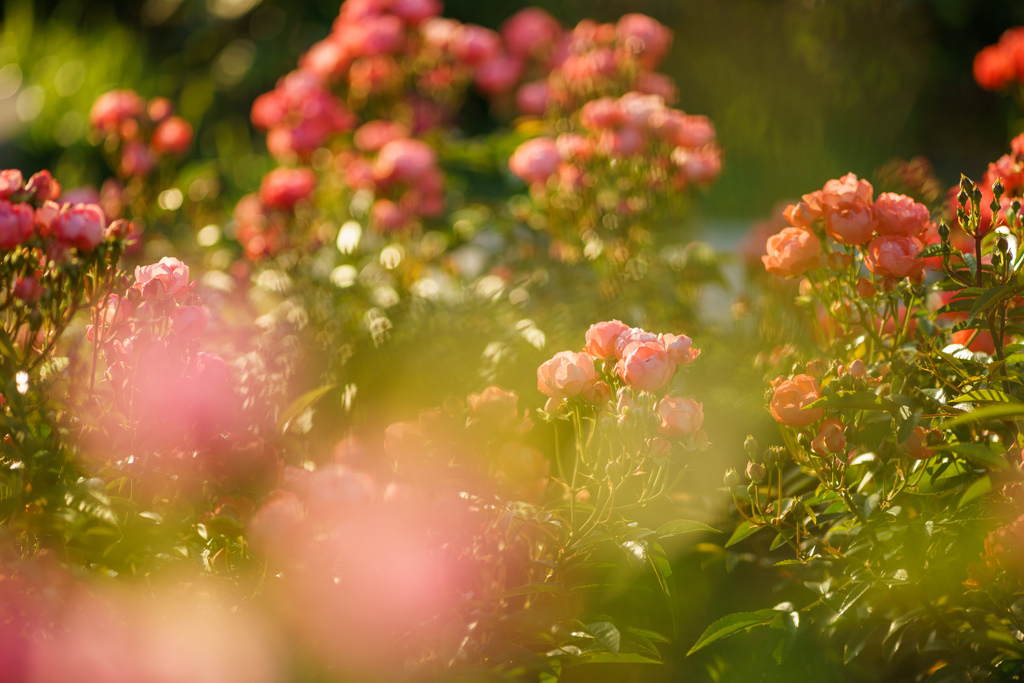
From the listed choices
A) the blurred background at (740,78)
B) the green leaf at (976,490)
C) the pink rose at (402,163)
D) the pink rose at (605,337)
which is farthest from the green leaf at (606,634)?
the blurred background at (740,78)

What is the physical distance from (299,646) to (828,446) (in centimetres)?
64

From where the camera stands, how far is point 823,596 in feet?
3.68

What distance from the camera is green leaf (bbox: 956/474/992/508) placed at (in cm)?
100

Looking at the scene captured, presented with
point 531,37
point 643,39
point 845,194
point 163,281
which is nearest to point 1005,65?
point 643,39

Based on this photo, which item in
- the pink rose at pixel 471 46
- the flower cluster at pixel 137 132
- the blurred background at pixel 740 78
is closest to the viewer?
the flower cluster at pixel 137 132

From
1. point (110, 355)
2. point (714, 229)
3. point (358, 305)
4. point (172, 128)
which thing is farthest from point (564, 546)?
point (714, 229)

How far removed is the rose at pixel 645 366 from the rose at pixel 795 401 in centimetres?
15

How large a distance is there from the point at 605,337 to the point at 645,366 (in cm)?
9

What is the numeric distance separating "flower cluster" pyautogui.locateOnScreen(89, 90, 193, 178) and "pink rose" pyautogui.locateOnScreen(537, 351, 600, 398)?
1797 millimetres

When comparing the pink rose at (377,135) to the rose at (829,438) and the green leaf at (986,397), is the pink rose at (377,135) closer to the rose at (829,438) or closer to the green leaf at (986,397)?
the rose at (829,438)

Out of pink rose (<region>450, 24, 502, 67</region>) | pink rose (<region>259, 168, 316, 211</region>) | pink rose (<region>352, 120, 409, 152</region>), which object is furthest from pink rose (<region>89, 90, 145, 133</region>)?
pink rose (<region>450, 24, 502, 67</region>)

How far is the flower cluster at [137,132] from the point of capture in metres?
2.44

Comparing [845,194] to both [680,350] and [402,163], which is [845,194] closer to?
[680,350]

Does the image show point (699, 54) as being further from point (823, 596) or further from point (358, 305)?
point (823, 596)
